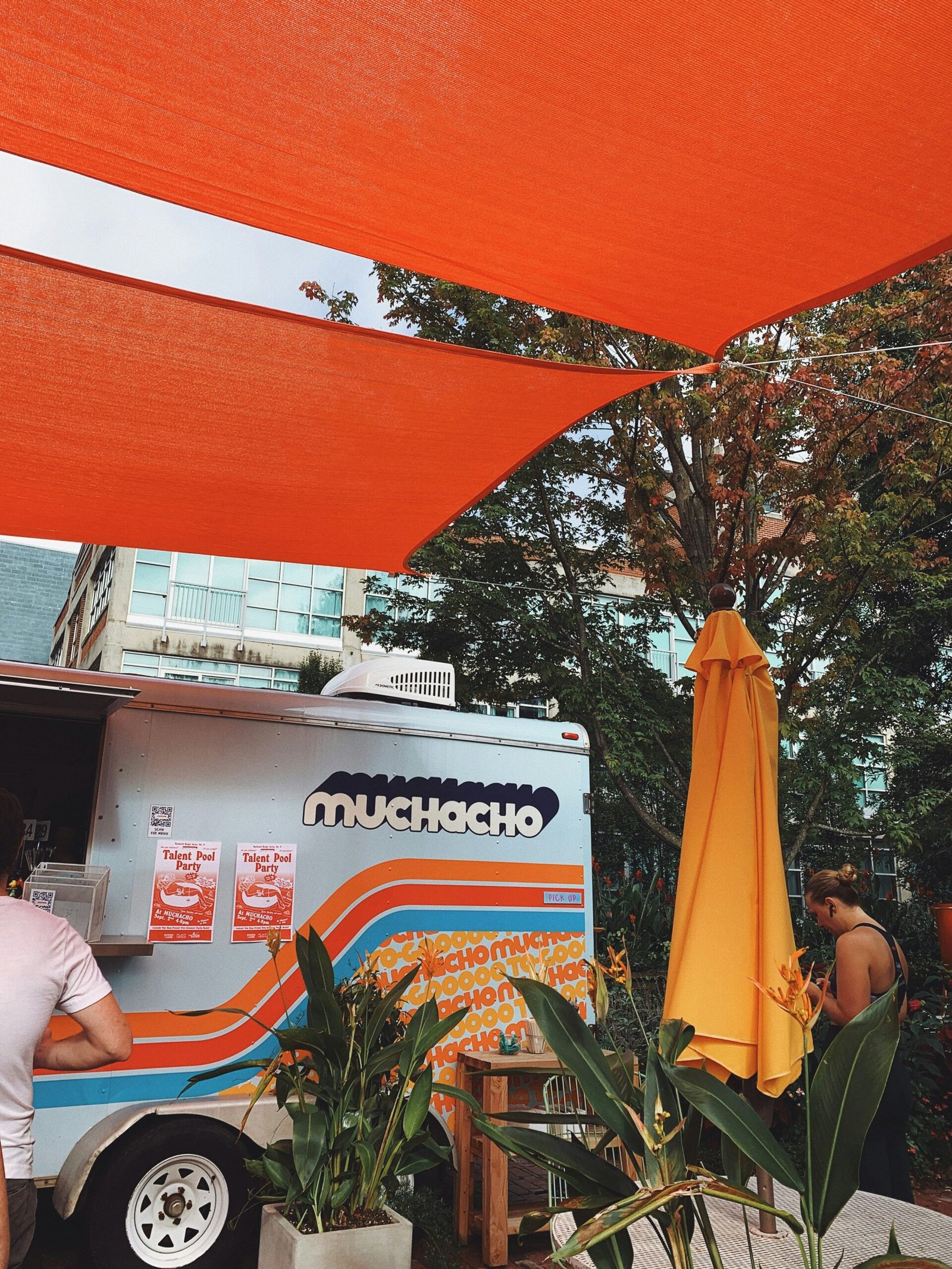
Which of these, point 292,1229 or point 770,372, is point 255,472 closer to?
point 292,1229

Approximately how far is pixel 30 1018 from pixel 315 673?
682 inches

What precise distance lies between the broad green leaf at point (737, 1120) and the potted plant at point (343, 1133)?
154 centimetres

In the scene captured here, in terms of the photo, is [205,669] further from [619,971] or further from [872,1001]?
[619,971]

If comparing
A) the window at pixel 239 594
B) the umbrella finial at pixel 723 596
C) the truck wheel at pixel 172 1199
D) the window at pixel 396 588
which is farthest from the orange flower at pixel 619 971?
the window at pixel 239 594

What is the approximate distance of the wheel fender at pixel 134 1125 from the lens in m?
3.96

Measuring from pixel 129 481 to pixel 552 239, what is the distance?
2.14 metres

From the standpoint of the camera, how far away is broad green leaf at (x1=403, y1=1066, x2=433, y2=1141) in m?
3.14

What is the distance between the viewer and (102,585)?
923 inches

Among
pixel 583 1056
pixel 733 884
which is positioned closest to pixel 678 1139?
pixel 583 1056

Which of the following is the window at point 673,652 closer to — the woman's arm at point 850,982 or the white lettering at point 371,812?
the white lettering at point 371,812

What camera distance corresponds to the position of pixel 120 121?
8.32ft

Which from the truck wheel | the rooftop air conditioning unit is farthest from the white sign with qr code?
the truck wheel

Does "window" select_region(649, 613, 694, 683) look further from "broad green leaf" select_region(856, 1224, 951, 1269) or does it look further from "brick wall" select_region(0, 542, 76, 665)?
"brick wall" select_region(0, 542, 76, 665)

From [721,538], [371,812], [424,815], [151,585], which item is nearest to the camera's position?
[371,812]
